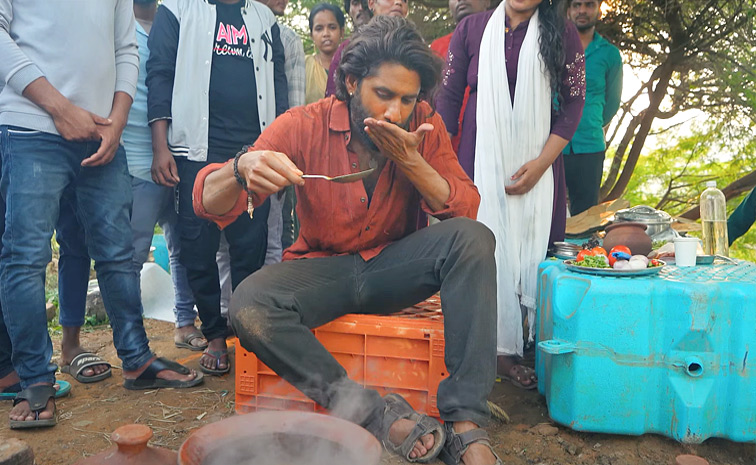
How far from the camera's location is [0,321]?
2568 mm

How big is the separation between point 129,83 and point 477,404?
2137 mm

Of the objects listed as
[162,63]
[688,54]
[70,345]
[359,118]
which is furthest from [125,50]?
[688,54]

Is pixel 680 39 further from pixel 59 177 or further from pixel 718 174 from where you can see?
pixel 59 177

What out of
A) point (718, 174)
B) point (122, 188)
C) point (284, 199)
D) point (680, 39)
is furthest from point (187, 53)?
point (718, 174)

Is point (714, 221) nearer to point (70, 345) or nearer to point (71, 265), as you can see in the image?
point (71, 265)

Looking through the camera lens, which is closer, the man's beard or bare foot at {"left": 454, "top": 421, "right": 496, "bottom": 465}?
bare foot at {"left": 454, "top": 421, "right": 496, "bottom": 465}

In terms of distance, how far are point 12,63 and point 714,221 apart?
11.3 feet

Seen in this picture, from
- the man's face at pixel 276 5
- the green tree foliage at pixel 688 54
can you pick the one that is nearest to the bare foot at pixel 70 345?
the man's face at pixel 276 5

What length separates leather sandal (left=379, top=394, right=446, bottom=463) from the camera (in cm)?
196

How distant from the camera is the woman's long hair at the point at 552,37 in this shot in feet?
9.52

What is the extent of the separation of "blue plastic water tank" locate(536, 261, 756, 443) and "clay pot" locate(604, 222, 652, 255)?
36 centimetres

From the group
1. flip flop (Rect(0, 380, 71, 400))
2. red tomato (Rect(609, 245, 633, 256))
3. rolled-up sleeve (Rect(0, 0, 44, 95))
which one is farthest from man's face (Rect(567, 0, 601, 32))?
flip flop (Rect(0, 380, 71, 400))

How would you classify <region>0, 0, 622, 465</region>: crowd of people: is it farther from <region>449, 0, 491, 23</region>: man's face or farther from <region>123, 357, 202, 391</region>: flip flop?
<region>449, 0, 491, 23</region>: man's face

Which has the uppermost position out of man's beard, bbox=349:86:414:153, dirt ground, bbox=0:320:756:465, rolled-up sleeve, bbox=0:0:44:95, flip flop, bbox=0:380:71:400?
rolled-up sleeve, bbox=0:0:44:95
